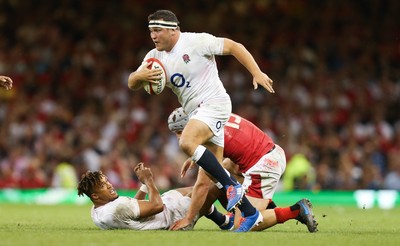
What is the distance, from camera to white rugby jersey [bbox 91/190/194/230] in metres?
9.86

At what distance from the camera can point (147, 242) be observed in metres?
8.35

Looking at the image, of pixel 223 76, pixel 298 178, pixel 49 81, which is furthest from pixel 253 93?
pixel 49 81

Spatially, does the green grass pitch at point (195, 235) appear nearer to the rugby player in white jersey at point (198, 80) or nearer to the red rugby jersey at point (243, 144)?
the rugby player in white jersey at point (198, 80)

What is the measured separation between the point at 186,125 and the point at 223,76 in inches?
495

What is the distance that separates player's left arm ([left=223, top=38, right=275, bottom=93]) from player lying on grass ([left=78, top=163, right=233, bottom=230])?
4.69ft

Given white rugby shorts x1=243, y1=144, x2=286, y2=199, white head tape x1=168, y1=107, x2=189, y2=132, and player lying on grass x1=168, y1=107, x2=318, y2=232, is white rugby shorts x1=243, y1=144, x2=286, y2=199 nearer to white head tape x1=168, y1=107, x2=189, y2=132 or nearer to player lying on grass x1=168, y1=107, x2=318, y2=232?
player lying on grass x1=168, y1=107, x2=318, y2=232

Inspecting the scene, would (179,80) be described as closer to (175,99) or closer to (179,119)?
(179,119)

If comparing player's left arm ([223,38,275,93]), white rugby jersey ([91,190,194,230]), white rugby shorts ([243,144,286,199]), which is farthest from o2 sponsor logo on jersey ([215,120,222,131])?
white rugby jersey ([91,190,194,230])

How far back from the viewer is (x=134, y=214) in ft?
32.4

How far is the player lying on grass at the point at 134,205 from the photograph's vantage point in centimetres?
986

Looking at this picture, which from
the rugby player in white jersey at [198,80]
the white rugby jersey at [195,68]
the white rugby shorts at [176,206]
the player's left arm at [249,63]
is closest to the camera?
the player's left arm at [249,63]

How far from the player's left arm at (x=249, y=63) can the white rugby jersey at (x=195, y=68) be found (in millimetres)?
107

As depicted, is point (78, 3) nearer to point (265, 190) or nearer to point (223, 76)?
point (223, 76)

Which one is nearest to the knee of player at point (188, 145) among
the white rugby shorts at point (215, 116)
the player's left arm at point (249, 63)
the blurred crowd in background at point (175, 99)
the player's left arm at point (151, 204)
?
the white rugby shorts at point (215, 116)
